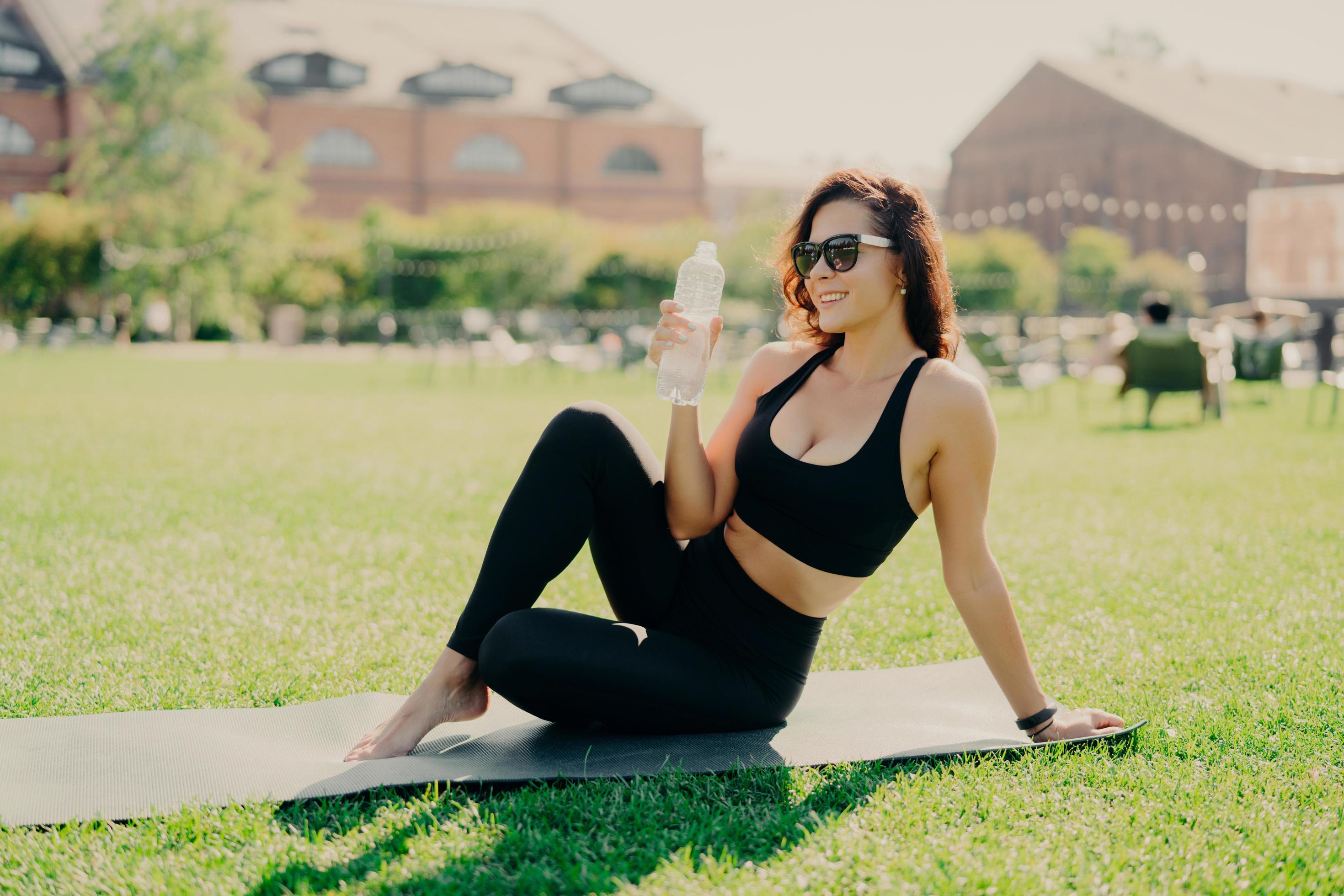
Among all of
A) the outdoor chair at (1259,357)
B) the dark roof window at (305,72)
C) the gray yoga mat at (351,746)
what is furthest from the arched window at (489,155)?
the gray yoga mat at (351,746)

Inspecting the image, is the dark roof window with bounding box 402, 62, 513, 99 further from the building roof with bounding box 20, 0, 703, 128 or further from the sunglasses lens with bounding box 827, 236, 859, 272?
the sunglasses lens with bounding box 827, 236, 859, 272

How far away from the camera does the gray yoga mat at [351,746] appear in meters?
2.22

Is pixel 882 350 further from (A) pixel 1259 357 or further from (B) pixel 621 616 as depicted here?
(A) pixel 1259 357

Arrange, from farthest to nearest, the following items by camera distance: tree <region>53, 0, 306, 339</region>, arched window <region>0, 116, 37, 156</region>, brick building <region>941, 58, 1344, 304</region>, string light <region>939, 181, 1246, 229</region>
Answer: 1. arched window <region>0, 116, 37, 156</region>
2. brick building <region>941, 58, 1344, 304</region>
3. string light <region>939, 181, 1246, 229</region>
4. tree <region>53, 0, 306, 339</region>

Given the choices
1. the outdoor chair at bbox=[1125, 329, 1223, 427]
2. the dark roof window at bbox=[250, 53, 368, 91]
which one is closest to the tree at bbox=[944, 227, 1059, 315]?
the outdoor chair at bbox=[1125, 329, 1223, 427]

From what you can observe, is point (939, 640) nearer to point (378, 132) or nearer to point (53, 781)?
point (53, 781)

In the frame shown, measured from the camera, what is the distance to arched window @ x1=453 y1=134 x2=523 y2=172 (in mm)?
40500

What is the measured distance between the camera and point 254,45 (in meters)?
39.4

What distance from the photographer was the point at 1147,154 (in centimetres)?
3634

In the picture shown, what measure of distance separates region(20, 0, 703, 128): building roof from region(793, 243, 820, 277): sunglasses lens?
39746mm

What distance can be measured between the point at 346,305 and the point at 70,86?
14730 millimetres

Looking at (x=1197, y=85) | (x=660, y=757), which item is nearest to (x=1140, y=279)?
(x=1197, y=85)

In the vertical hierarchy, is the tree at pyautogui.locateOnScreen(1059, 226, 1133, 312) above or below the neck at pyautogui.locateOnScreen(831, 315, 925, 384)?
above

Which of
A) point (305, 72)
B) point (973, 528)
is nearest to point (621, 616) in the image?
point (973, 528)
